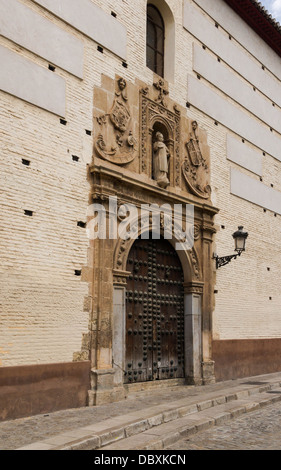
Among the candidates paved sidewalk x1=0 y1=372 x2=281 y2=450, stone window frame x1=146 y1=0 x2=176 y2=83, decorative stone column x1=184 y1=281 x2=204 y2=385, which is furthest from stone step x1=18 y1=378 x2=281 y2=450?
stone window frame x1=146 y1=0 x2=176 y2=83

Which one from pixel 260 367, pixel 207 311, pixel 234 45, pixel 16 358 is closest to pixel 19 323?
pixel 16 358

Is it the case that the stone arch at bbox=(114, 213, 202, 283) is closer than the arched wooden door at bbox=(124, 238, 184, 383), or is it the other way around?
the stone arch at bbox=(114, 213, 202, 283)

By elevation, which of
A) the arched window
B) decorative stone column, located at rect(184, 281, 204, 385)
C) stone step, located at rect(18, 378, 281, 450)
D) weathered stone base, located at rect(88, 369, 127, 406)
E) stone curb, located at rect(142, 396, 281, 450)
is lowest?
stone curb, located at rect(142, 396, 281, 450)

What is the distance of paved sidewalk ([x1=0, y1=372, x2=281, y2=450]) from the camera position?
5.30 metres

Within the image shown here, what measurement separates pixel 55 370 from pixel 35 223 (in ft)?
6.66

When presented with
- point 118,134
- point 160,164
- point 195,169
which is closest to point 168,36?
point 195,169

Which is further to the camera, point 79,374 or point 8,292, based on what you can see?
point 79,374

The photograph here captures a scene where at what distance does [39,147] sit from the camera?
746 centimetres

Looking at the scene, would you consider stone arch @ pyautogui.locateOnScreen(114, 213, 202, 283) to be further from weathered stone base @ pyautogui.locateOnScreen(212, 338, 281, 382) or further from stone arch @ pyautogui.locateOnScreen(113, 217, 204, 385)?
weathered stone base @ pyautogui.locateOnScreen(212, 338, 281, 382)

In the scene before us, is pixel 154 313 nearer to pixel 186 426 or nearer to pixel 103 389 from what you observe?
pixel 103 389

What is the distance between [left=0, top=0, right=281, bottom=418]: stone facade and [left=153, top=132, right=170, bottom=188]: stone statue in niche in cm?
9

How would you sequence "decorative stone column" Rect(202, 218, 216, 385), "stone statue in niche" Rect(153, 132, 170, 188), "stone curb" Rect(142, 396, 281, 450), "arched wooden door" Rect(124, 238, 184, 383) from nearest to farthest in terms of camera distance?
1. "stone curb" Rect(142, 396, 281, 450)
2. "arched wooden door" Rect(124, 238, 184, 383)
3. "stone statue in niche" Rect(153, 132, 170, 188)
4. "decorative stone column" Rect(202, 218, 216, 385)

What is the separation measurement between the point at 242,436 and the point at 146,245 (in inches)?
167

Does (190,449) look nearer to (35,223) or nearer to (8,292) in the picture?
(8,292)
